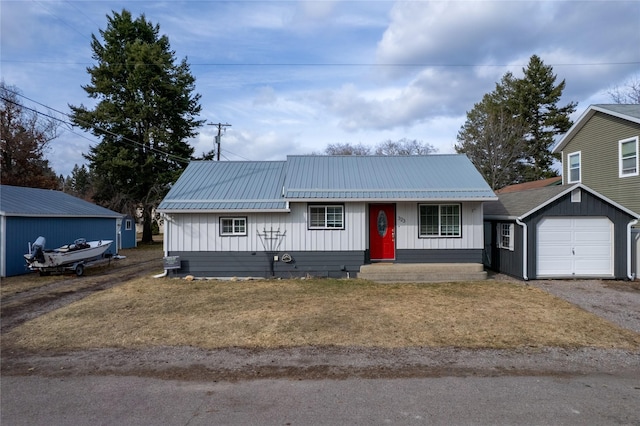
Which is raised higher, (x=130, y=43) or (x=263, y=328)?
(x=130, y=43)

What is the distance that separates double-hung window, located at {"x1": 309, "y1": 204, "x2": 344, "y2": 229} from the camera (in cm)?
1341

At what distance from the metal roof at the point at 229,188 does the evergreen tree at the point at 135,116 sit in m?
14.2

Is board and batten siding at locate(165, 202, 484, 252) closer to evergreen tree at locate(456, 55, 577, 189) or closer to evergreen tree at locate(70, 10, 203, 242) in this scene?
evergreen tree at locate(70, 10, 203, 242)

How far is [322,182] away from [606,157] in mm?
11872

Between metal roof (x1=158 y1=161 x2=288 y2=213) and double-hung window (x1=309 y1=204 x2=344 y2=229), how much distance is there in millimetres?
1027

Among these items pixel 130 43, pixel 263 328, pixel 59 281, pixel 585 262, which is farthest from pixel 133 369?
pixel 130 43

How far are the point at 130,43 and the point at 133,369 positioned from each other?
30.0 meters

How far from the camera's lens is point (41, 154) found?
31.0 metres

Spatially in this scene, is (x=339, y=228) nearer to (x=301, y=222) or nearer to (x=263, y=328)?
(x=301, y=222)

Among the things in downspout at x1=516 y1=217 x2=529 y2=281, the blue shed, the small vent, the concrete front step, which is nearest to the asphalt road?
the concrete front step

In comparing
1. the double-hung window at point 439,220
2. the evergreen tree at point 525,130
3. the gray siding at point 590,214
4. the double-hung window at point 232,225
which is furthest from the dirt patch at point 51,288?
the evergreen tree at point 525,130

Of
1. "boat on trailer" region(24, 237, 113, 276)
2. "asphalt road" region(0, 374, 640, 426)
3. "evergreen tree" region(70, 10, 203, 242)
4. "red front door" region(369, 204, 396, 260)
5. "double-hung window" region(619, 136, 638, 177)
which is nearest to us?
"asphalt road" region(0, 374, 640, 426)

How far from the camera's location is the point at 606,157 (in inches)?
Result: 634

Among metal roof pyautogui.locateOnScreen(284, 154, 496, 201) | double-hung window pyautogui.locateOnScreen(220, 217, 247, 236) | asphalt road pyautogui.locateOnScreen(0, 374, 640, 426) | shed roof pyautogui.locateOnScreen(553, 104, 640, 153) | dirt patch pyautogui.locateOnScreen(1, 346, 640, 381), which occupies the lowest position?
dirt patch pyautogui.locateOnScreen(1, 346, 640, 381)
